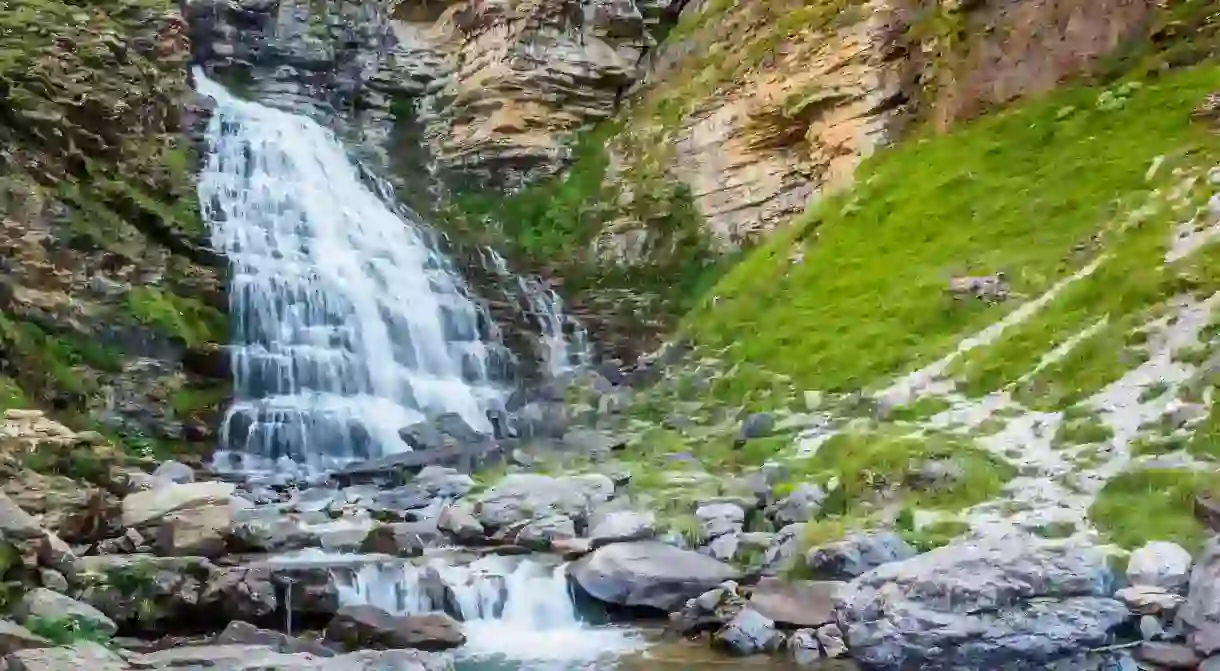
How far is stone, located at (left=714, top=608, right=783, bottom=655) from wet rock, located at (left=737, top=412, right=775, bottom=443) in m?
6.02

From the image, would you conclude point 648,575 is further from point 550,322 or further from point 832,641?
point 550,322

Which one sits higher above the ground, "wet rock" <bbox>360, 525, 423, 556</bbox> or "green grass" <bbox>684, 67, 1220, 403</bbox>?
"green grass" <bbox>684, 67, 1220, 403</bbox>

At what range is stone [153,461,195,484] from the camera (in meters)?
15.1

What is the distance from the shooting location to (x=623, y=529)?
11633 millimetres

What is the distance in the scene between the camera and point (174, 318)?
1881 centimetres

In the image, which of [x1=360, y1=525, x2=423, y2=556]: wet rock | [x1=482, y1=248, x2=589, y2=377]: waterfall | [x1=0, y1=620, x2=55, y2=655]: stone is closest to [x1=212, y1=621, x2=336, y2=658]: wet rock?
[x1=0, y1=620, x2=55, y2=655]: stone

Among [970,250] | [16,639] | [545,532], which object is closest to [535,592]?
[545,532]

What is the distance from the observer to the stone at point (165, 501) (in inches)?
A: 454

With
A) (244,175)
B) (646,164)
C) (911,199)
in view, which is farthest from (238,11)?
(911,199)

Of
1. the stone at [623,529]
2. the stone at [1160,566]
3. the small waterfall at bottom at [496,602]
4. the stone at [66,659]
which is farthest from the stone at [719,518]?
the stone at [66,659]

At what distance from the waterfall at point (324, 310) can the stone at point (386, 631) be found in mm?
8143

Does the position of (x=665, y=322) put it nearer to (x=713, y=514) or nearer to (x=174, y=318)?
(x=174, y=318)

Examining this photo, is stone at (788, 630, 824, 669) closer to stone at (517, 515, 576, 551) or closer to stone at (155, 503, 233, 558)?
stone at (517, 515, 576, 551)

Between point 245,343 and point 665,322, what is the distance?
9.24 meters
